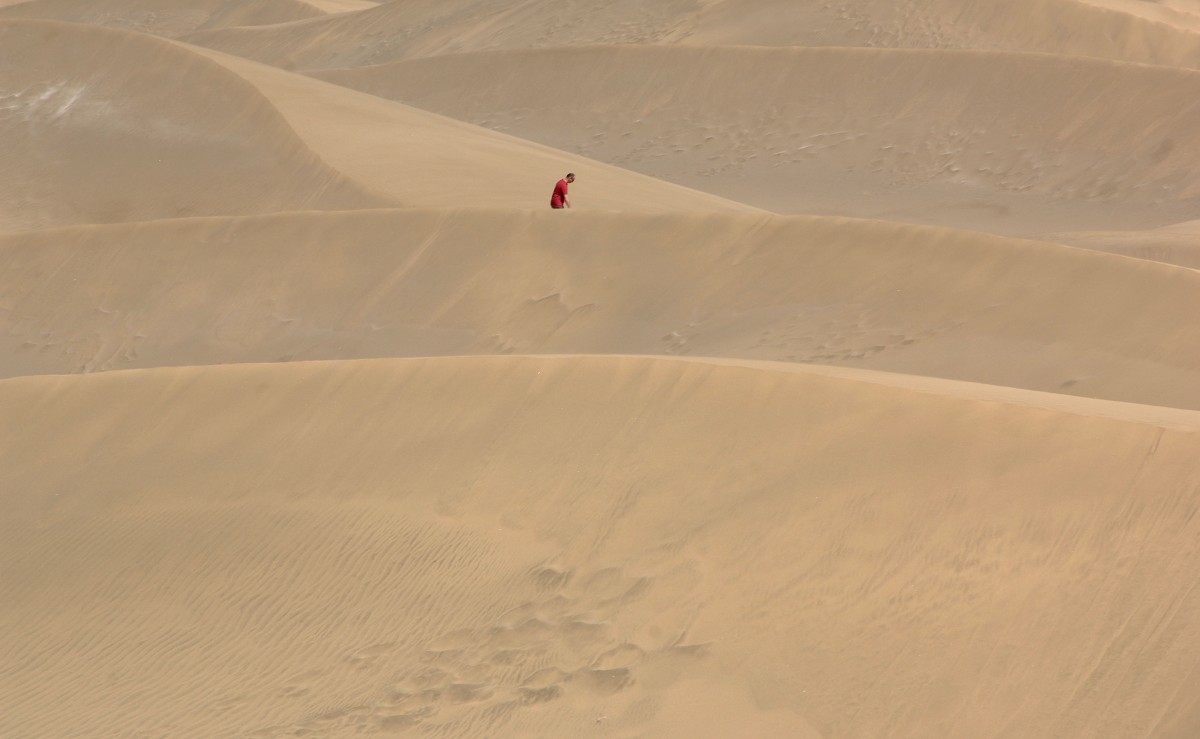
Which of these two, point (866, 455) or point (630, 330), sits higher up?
point (866, 455)

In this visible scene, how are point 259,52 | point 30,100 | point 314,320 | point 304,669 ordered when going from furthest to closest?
1. point 259,52
2. point 30,100
3. point 314,320
4. point 304,669

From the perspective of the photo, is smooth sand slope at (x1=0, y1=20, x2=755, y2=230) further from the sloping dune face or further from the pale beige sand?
the pale beige sand

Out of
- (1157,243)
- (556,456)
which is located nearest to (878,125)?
(1157,243)

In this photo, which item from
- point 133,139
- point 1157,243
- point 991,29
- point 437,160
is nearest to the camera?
point 1157,243

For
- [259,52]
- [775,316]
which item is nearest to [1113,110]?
[775,316]

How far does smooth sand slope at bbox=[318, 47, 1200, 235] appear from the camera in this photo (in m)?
21.3

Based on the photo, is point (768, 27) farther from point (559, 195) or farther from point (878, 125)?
point (559, 195)

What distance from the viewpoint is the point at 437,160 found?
18.2 m

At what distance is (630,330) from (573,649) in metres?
6.55

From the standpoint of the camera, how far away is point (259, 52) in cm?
3781

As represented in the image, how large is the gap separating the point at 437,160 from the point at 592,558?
1199cm

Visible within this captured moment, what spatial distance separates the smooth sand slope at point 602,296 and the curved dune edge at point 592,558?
12.2 feet

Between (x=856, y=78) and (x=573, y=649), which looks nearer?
(x=573, y=649)

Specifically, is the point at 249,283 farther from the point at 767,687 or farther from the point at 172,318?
the point at 767,687
